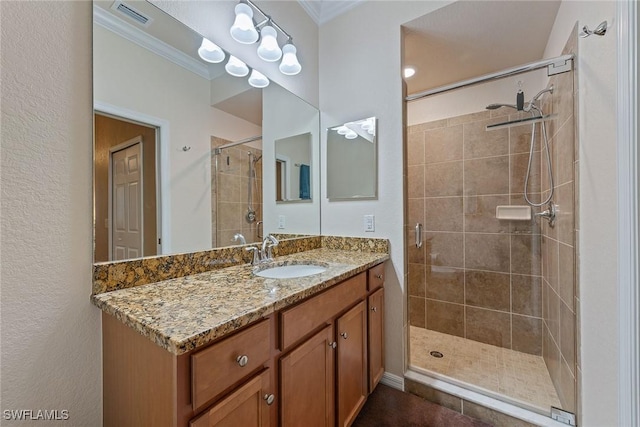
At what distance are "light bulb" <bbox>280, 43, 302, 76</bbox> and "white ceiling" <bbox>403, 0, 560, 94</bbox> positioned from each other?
770mm

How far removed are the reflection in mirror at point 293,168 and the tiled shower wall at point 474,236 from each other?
93 centimetres

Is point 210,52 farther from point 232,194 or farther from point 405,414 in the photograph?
point 405,414

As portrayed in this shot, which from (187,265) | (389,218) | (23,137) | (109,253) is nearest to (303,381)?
(187,265)

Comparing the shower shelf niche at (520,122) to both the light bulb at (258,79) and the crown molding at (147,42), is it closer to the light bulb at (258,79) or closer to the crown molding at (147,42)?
the light bulb at (258,79)

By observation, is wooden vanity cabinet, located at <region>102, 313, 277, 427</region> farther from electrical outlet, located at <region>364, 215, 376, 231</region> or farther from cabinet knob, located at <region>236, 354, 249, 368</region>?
electrical outlet, located at <region>364, 215, 376, 231</region>

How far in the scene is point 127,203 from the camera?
3.55 feet

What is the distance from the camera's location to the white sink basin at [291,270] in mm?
1532

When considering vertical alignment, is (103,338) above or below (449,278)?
above

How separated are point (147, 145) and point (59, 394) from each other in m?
0.95

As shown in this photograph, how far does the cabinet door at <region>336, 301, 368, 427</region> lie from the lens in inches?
49.5

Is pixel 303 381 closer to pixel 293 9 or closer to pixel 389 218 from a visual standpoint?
pixel 389 218

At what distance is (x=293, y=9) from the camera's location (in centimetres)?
189

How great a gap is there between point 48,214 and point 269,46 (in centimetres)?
144

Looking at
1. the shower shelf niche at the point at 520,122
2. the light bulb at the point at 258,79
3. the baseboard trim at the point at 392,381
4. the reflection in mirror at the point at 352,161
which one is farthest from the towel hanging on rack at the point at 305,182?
the shower shelf niche at the point at 520,122
